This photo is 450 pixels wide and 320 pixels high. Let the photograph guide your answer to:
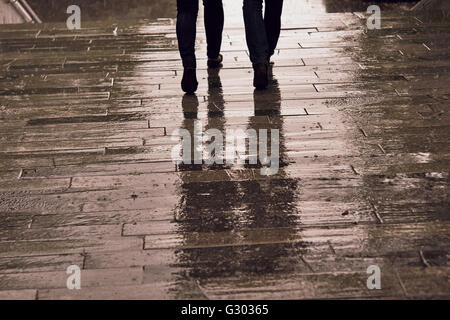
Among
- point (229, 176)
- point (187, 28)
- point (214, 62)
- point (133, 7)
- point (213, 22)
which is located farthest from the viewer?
point (133, 7)

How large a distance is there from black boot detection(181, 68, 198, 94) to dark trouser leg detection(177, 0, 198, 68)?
40 mm

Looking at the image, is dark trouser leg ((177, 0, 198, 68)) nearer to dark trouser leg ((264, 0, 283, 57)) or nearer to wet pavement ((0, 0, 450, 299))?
wet pavement ((0, 0, 450, 299))

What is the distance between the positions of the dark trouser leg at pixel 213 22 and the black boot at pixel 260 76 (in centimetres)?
59

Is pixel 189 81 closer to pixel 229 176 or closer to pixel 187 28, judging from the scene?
pixel 187 28

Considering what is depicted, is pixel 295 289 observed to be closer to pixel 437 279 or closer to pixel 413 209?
pixel 437 279

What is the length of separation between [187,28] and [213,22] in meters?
0.50

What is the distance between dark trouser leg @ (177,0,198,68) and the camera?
5.70m

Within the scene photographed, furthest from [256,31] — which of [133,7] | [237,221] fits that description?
[133,7]

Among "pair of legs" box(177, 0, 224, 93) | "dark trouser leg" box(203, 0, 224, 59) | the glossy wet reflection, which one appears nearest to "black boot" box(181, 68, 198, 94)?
"pair of legs" box(177, 0, 224, 93)

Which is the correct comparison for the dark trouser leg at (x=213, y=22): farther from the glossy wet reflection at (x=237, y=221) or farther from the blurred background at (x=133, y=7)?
the blurred background at (x=133, y=7)

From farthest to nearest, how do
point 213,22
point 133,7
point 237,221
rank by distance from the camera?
point 133,7
point 213,22
point 237,221

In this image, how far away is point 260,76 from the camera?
5.78 meters

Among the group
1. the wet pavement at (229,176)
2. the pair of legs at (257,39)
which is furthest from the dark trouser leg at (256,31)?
the wet pavement at (229,176)

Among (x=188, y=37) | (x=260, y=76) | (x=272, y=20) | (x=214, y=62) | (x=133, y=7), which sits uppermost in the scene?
(x=188, y=37)
